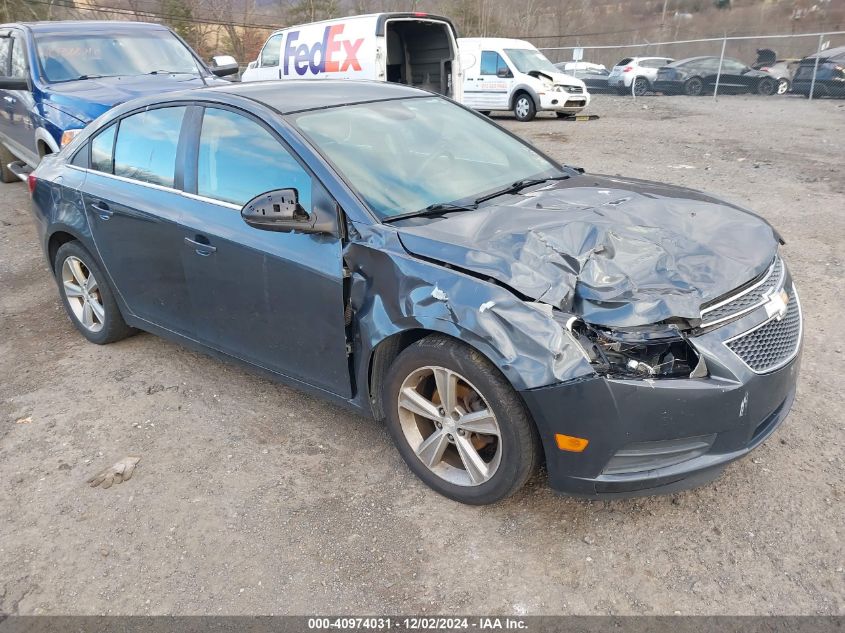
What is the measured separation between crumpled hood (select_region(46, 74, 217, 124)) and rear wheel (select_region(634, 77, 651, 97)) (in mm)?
18468

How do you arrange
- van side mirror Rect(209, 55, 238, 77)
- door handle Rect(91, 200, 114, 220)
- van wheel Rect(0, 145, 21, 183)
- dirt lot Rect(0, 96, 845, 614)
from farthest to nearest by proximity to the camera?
van wheel Rect(0, 145, 21, 183) < van side mirror Rect(209, 55, 238, 77) < door handle Rect(91, 200, 114, 220) < dirt lot Rect(0, 96, 845, 614)

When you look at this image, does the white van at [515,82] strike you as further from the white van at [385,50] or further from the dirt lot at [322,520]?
the dirt lot at [322,520]

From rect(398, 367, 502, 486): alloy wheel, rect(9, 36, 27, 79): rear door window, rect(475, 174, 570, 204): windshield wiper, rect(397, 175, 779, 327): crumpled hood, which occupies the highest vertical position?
rect(9, 36, 27, 79): rear door window

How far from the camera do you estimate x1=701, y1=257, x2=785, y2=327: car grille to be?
8.61 feet

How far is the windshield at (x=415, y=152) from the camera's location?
3.25 m

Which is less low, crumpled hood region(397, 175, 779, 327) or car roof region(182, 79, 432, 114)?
car roof region(182, 79, 432, 114)

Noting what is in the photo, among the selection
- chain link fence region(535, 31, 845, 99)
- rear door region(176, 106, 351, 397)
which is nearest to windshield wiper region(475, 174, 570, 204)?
rear door region(176, 106, 351, 397)

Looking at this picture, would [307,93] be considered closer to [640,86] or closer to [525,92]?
[525,92]

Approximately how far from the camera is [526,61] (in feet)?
53.0

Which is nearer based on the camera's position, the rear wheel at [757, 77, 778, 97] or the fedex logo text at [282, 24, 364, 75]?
the fedex logo text at [282, 24, 364, 75]

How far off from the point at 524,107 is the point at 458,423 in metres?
14.6

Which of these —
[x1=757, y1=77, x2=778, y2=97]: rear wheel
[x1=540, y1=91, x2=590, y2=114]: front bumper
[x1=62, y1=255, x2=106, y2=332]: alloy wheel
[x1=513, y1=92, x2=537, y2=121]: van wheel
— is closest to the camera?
[x1=62, y1=255, x2=106, y2=332]: alloy wheel

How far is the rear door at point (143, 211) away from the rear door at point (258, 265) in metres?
0.16

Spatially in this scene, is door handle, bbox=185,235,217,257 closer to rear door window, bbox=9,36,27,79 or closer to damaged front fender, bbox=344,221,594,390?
damaged front fender, bbox=344,221,594,390
